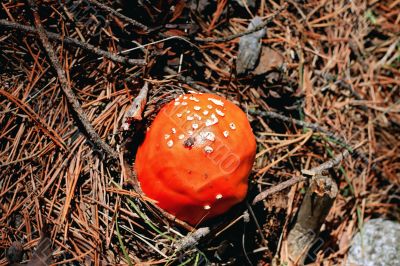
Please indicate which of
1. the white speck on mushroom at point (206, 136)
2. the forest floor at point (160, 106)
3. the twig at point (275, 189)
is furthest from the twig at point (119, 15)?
the twig at point (275, 189)

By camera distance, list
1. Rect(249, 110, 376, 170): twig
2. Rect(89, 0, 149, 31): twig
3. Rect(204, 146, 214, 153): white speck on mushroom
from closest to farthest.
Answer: Rect(204, 146, 214, 153): white speck on mushroom < Rect(89, 0, 149, 31): twig < Rect(249, 110, 376, 170): twig

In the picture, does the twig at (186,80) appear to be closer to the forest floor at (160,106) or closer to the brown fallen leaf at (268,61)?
the forest floor at (160,106)

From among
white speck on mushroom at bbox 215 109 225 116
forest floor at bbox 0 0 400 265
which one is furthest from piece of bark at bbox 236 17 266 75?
white speck on mushroom at bbox 215 109 225 116

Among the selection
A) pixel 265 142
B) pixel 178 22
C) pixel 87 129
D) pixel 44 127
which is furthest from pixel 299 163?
pixel 44 127

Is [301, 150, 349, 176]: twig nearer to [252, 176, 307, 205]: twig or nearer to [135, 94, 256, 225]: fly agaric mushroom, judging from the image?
[252, 176, 307, 205]: twig

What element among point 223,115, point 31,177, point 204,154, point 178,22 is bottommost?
point 31,177

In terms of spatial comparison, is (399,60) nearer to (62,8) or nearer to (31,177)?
(62,8)

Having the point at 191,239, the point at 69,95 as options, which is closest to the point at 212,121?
the point at 191,239
